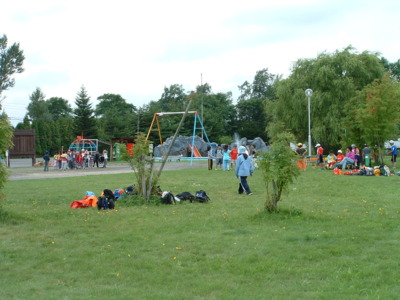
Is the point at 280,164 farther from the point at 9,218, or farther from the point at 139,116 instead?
the point at 139,116

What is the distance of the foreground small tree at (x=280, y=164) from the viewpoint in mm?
10641

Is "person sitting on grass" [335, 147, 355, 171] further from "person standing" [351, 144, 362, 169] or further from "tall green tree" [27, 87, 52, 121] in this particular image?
"tall green tree" [27, 87, 52, 121]

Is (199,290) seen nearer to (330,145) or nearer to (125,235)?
(125,235)

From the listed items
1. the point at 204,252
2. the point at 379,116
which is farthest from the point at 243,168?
the point at 379,116

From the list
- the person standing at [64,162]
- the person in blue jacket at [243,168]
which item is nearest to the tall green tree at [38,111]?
the person standing at [64,162]

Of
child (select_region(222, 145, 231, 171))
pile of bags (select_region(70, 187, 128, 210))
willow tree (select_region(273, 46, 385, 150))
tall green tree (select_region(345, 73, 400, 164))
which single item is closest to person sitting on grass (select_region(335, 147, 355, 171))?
tall green tree (select_region(345, 73, 400, 164))

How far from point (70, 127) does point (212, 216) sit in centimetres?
6204

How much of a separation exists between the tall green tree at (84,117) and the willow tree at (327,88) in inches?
1386

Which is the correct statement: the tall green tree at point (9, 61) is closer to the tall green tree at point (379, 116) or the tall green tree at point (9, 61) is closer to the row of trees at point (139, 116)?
the row of trees at point (139, 116)

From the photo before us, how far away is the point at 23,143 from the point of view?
46000mm

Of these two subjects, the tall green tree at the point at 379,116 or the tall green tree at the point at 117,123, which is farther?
the tall green tree at the point at 117,123

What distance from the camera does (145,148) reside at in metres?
14.0

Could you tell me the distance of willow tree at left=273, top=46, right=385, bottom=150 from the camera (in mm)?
39844

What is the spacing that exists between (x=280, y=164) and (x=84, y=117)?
61.5 metres
